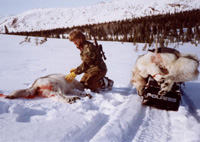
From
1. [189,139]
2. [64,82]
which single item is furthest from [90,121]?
[64,82]

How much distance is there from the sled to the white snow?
18.8 metres

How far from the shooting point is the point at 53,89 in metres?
3.01

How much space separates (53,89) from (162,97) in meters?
1.82

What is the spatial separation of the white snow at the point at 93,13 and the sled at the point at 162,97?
1875cm

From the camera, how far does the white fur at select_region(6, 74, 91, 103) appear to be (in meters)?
2.80

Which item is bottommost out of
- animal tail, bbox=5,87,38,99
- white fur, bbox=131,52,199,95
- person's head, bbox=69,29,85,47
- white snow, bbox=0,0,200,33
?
animal tail, bbox=5,87,38,99

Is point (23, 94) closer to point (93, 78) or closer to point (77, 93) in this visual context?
point (77, 93)

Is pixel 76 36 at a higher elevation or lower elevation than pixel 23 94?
higher

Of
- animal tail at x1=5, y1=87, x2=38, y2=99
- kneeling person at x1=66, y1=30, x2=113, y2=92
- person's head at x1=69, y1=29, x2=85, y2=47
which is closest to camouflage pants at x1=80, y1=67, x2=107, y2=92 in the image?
kneeling person at x1=66, y1=30, x2=113, y2=92

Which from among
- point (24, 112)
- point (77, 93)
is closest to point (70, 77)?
point (77, 93)

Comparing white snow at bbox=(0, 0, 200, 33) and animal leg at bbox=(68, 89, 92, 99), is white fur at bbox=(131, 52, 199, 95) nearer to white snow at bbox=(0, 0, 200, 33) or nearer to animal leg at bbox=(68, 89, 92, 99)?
animal leg at bbox=(68, 89, 92, 99)

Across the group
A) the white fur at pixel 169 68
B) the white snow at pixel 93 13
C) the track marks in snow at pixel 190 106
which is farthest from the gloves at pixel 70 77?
the white snow at pixel 93 13

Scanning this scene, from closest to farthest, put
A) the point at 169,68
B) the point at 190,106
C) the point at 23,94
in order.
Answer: the point at 169,68 → the point at 190,106 → the point at 23,94

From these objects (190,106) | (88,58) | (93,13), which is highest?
(93,13)
